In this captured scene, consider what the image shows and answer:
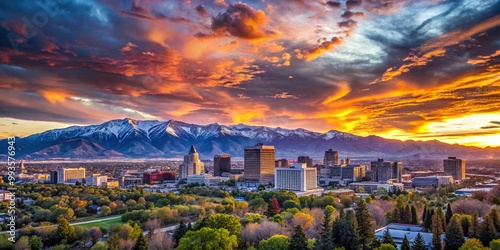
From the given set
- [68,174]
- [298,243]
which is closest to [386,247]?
[298,243]

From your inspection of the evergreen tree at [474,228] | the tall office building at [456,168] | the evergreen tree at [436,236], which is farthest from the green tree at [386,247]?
the tall office building at [456,168]

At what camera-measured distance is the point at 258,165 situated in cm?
15062

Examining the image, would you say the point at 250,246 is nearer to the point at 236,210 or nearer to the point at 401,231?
the point at 401,231

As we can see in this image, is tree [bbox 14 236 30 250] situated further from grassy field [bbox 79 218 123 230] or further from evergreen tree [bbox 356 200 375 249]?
evergreen tree [bbox 356 200 375 249]

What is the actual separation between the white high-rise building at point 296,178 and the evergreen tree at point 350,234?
266ft

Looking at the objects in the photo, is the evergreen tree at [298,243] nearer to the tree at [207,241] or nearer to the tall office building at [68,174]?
the tree at [207,241]

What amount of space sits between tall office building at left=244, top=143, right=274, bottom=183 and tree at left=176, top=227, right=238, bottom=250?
10691cm

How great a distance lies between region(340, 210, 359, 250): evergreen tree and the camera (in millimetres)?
39938

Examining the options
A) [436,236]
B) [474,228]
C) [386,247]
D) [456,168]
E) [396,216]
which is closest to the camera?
[386,247]

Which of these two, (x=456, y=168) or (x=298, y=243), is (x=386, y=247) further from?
(x=456, y=168)

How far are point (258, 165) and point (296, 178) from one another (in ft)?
90.7

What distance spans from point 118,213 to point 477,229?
48.7m

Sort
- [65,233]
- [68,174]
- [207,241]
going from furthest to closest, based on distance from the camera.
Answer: [68,174] → [65,233] → [207,241]

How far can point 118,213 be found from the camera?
69.6 metres
